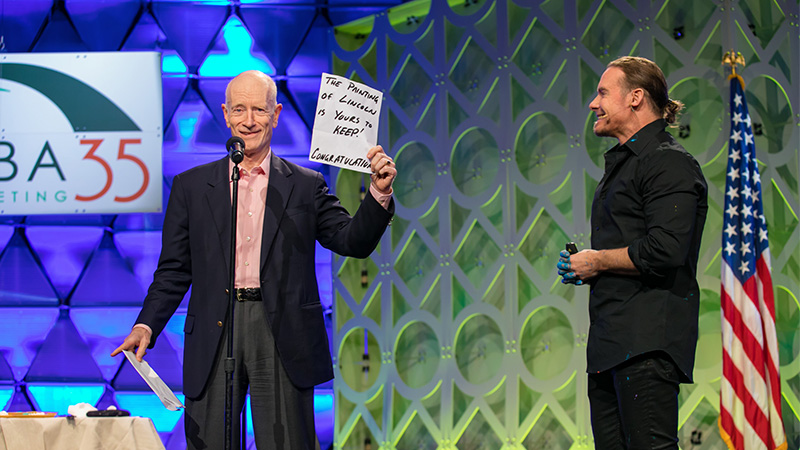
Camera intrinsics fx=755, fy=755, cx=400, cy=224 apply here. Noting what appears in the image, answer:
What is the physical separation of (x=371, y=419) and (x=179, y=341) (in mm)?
1135

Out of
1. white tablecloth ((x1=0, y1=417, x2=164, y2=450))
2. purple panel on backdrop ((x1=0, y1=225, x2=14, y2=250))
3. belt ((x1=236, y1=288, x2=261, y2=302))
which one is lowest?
white tablecloth ((x1=0, y1=417, x2=164, y2=450))

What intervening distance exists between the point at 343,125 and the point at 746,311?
1.88 meters

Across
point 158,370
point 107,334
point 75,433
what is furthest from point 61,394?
point 75,433

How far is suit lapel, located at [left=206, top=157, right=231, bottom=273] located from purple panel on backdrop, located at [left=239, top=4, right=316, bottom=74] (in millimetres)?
2076

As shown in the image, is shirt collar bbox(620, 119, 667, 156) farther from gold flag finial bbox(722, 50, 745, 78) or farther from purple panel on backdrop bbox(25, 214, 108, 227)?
purple panel on backdrop bbox(25, 214, 108, 227)

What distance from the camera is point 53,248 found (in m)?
4.19

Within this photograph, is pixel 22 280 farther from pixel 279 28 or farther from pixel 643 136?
pixel 643 136

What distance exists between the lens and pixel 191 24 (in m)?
4.21

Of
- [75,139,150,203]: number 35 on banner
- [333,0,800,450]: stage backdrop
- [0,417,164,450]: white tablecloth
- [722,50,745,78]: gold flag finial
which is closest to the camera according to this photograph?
[0,417,164,450]: white tablecloth

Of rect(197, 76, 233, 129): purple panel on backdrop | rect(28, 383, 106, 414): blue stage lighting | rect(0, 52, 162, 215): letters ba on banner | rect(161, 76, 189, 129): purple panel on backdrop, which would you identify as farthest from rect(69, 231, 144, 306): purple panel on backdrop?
rect(197, 76, 233, 129): purple panel on backdrop

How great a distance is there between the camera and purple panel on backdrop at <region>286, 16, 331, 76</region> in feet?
13.7

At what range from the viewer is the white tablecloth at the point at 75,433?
8.40 ft

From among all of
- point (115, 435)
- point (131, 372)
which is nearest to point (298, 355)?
point (115, 435)

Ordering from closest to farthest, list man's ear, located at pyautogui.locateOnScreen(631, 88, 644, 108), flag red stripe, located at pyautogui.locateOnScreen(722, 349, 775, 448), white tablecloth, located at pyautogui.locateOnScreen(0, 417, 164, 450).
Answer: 1. man's ear, located at pyautogui.locateOnScreen(631, 88, 644, 108)
2. white tablecloth, located at pyautogui.locateOnScreen(0, 417, 164, 450)
3. flag red stripe, located at pyautogui.locateOnScreen(722, 349, 775, 448)
